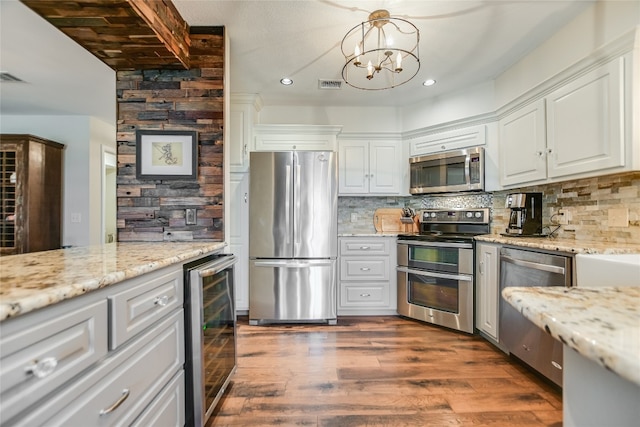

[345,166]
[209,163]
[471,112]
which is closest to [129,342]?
[209,163]

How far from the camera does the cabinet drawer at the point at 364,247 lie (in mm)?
3252

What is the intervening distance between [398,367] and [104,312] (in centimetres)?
193

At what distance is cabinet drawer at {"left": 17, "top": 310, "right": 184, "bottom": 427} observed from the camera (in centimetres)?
70

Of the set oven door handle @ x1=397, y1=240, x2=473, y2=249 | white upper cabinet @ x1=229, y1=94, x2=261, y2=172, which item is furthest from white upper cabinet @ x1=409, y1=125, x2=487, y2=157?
white upper cabinet @ x1=229, y1=94, x2=261, y2=172

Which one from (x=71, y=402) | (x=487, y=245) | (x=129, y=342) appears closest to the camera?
(x=71, y=402)

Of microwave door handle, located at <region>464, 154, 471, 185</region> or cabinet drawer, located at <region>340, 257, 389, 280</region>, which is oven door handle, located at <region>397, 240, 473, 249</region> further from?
microwave door handle, located at <region>464, 154, 471, 185</region>

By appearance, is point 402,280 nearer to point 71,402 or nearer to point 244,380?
point 244,380

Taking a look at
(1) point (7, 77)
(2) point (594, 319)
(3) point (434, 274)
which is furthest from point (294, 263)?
(1) point (7, 77)

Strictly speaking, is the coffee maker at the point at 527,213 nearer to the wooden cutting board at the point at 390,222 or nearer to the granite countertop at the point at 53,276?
the wooden cutting board at the point at 390,222

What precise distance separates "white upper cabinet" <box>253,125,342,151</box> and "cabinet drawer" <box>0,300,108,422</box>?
2.76m

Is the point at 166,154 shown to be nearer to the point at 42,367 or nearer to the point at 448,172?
the point at 42,367

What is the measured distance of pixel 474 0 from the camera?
6.27 ft

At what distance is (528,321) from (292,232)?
202cm

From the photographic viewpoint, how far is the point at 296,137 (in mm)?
3414
